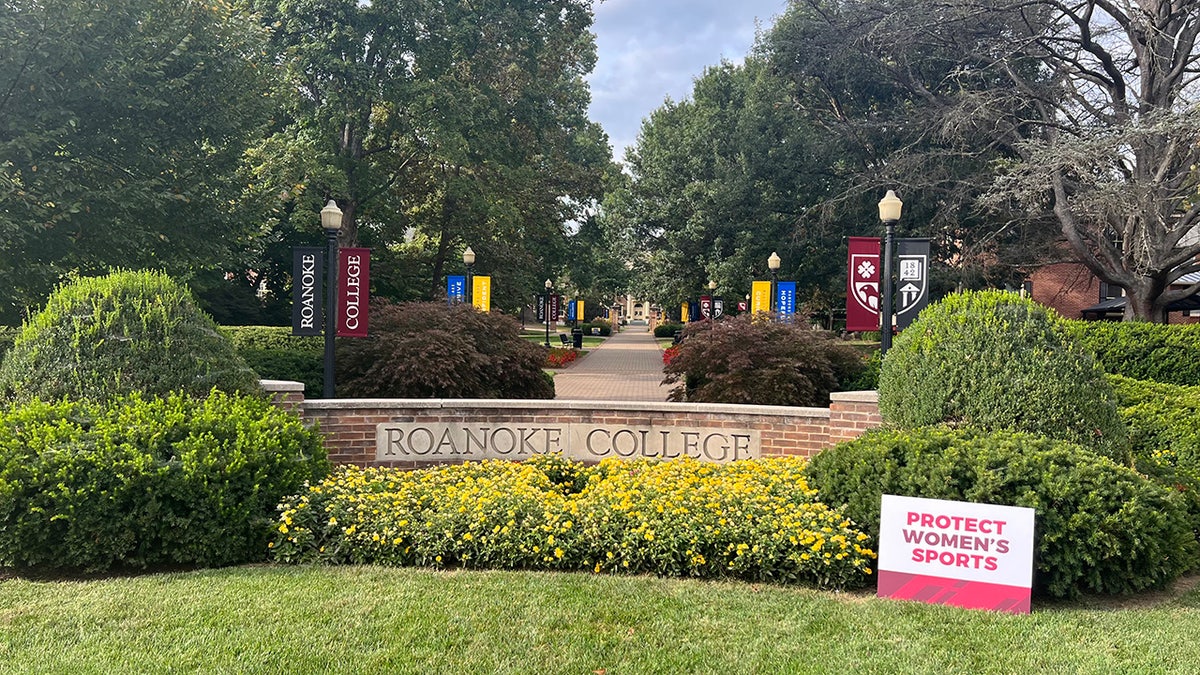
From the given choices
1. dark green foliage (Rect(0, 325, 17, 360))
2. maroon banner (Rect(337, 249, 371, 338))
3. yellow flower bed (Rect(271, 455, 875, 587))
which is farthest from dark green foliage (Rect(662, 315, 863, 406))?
dark green foliage (Rect(0, 325, 17, 360))

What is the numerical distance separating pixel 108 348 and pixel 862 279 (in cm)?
906

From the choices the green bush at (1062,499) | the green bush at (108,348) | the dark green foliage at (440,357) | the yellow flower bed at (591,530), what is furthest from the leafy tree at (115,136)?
the green bush at (1062,499)

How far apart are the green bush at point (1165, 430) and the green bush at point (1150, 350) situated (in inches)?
208

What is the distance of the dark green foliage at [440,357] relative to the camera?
31.0 ft

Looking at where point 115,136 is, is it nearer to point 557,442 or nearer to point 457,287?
point 557,442

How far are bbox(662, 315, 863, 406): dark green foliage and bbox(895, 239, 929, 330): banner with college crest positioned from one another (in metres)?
1.03

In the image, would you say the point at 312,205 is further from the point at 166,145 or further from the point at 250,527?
the point at 250,527

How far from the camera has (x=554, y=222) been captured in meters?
32.2

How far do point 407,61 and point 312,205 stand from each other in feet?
17.5

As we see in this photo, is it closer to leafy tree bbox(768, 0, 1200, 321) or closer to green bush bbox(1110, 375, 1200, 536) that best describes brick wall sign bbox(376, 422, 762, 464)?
green bush bbox(1110, 375, 1200, 536)

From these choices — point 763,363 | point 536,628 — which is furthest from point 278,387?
point 763,363

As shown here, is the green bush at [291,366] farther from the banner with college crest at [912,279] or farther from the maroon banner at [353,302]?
the banner with college crest at [912,279]

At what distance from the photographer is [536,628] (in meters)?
3.50

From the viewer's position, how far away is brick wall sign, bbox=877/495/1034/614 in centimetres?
386
